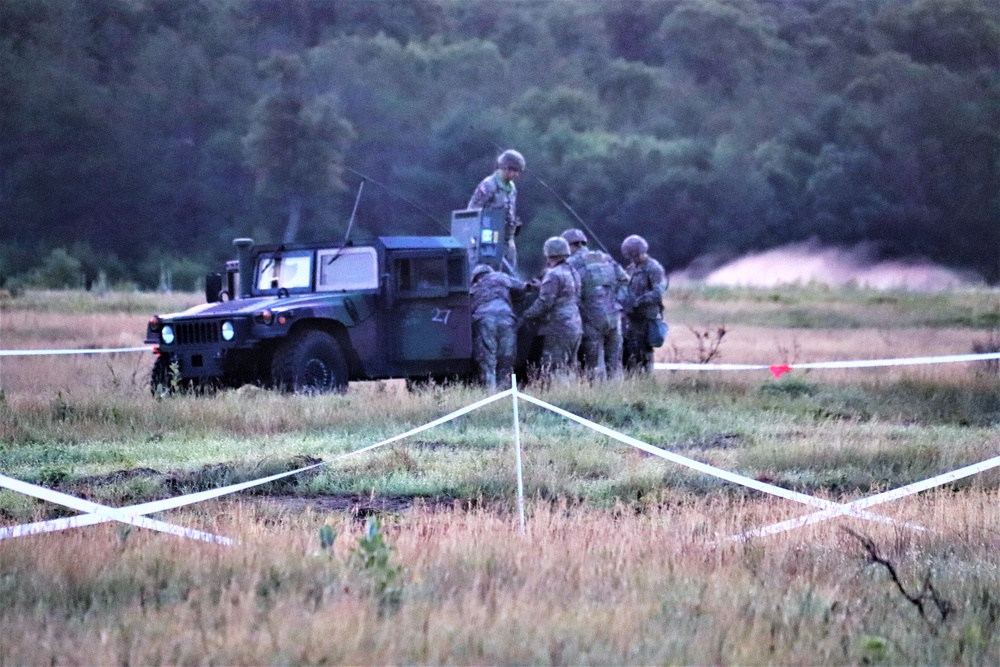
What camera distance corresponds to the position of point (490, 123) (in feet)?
155

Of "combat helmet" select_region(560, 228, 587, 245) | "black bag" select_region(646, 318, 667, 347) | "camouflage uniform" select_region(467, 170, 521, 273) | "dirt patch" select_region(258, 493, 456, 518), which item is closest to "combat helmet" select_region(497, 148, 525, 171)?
"camouflage uniform" select_region(467, 170, 521, 273)

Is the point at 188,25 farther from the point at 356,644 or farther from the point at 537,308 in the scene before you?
the point at 356,644

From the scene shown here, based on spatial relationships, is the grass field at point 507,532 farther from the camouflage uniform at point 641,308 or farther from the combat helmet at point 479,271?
the combat helmet at point 479,271

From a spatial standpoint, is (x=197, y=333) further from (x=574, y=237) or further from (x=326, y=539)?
(x=326, y=539)

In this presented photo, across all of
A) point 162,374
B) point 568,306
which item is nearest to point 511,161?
point 568,306

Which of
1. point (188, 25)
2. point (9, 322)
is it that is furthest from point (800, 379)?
point (188, 25)

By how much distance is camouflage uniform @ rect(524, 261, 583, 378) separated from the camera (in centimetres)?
1678

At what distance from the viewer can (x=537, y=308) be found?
1681 centimetres

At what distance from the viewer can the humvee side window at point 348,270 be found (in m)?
16.4

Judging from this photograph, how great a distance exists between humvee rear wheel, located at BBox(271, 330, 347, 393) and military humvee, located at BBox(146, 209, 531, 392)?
0.4 inches

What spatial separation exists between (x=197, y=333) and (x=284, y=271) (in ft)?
4.77

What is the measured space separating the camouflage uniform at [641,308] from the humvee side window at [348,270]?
3.16 meters

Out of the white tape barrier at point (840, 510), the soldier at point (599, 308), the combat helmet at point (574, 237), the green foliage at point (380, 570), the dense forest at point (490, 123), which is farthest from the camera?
the dense forest at point (490, 123)

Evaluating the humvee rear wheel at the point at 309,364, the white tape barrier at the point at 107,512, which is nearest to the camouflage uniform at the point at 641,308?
the humvee rear wheel at the point at 309,364
